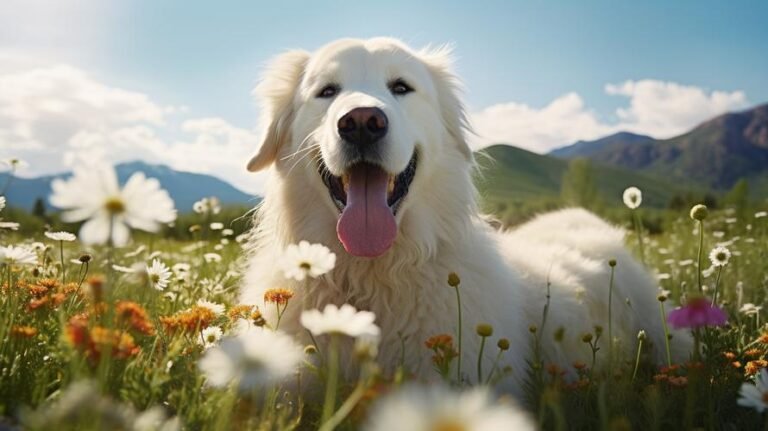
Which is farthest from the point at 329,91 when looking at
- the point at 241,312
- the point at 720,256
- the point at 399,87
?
the point at 720,256

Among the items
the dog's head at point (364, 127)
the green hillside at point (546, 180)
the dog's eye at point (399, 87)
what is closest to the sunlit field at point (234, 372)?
the dog's head at point (364, 127)

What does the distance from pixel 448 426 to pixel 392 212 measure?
8.66 ft

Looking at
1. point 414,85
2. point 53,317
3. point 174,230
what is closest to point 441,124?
point 414,85

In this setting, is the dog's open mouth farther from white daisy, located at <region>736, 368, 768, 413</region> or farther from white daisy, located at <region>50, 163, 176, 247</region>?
white daisy, located at <region>50, 163, 176, 247</region>

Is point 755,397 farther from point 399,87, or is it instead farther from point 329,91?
point 329,91

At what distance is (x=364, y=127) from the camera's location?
10.3 ft

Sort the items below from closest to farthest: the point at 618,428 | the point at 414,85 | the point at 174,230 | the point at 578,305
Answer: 1. the point at 618,428
2. the point at 414,85
3. the point at 578,305
4. the point at 174,230

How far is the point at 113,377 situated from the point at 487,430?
1362 mm

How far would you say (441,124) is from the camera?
391cm

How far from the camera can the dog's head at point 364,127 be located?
321 centimetres

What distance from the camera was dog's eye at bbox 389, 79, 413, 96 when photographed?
370 centimetres

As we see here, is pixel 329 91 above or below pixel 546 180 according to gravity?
above

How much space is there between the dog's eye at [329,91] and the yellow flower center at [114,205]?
2.51 meters

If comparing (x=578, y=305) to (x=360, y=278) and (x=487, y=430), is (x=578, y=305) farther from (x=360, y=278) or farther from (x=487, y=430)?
(x=487, y=430)
